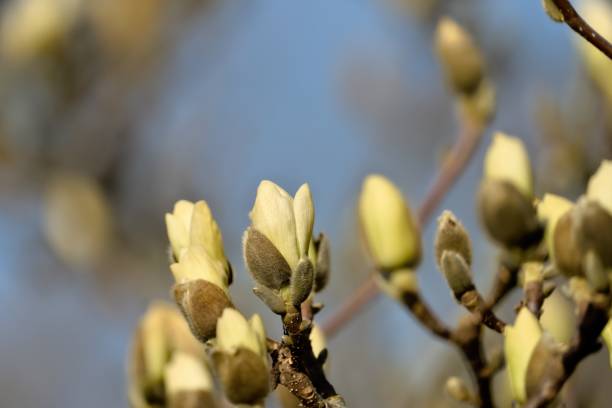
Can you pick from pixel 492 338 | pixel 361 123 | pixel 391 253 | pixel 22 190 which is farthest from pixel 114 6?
pixel 391 253

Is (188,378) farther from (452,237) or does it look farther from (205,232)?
(452,237)

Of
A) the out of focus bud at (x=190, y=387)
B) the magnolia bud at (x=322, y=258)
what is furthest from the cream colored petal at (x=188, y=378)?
the magnolia bud at (x=322, y=258)

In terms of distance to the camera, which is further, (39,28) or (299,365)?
(39,28)

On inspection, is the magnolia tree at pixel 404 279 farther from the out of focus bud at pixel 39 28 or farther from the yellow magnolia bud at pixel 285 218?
the out of focus bud at pixel 39 28

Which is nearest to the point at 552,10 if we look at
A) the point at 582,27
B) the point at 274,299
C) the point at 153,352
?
the point at 582,27

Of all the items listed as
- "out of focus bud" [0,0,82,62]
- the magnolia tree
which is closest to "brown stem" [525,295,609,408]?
the magnolia tree

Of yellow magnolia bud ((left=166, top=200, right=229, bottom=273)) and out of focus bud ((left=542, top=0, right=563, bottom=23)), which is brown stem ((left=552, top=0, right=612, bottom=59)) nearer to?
out of focus bud ((left=542, top=0, right=563, bottom=23))
